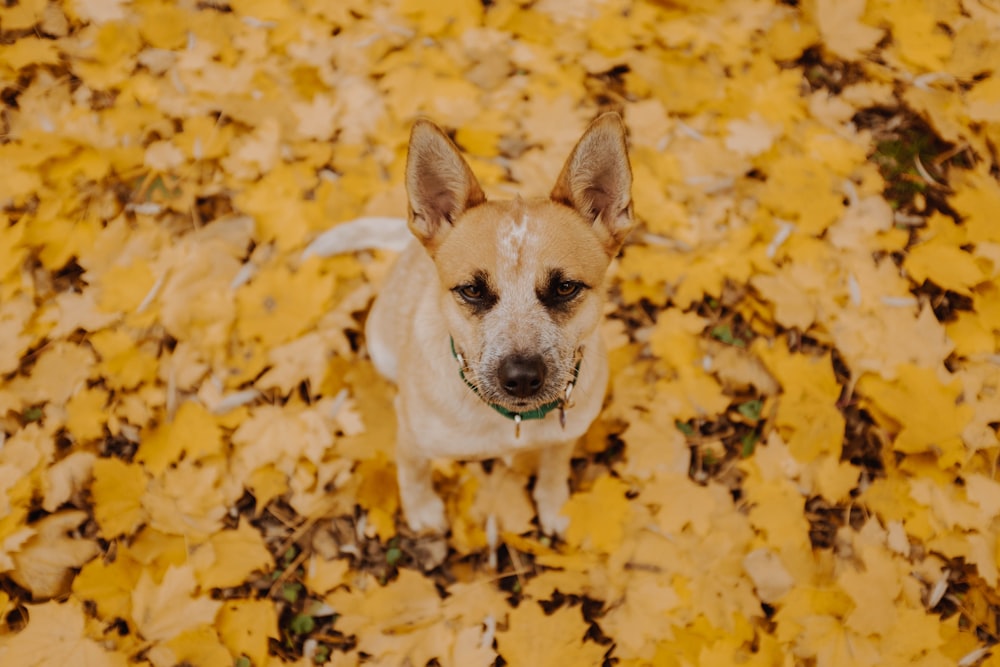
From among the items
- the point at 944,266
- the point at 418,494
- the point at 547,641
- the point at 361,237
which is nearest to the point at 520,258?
the point at 418,494

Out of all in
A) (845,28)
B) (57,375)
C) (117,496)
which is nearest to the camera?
(117,496)

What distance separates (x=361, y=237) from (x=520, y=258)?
5.34 ft

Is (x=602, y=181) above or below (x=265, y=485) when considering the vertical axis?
above

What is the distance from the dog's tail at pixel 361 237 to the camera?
3.69 m

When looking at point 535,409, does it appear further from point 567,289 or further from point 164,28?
point 164,28

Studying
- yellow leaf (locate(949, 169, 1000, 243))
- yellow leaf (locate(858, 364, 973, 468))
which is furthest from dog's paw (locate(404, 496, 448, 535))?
yellow leaf (locate(949, 169, 1000, 243))

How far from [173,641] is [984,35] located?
592cm

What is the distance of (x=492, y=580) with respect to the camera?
324 centimetres

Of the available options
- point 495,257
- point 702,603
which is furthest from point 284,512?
point 702,603

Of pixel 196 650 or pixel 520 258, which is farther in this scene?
pixel 196 650

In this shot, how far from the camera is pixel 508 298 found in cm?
243

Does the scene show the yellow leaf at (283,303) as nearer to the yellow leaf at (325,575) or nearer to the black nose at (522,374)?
the yellow leaf at (325,575)

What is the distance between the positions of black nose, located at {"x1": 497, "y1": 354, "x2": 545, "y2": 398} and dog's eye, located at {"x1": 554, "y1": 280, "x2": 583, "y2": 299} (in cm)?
28

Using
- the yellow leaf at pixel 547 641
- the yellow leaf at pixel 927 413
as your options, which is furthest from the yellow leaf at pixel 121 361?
the yellow leaf at pixel 927 413
